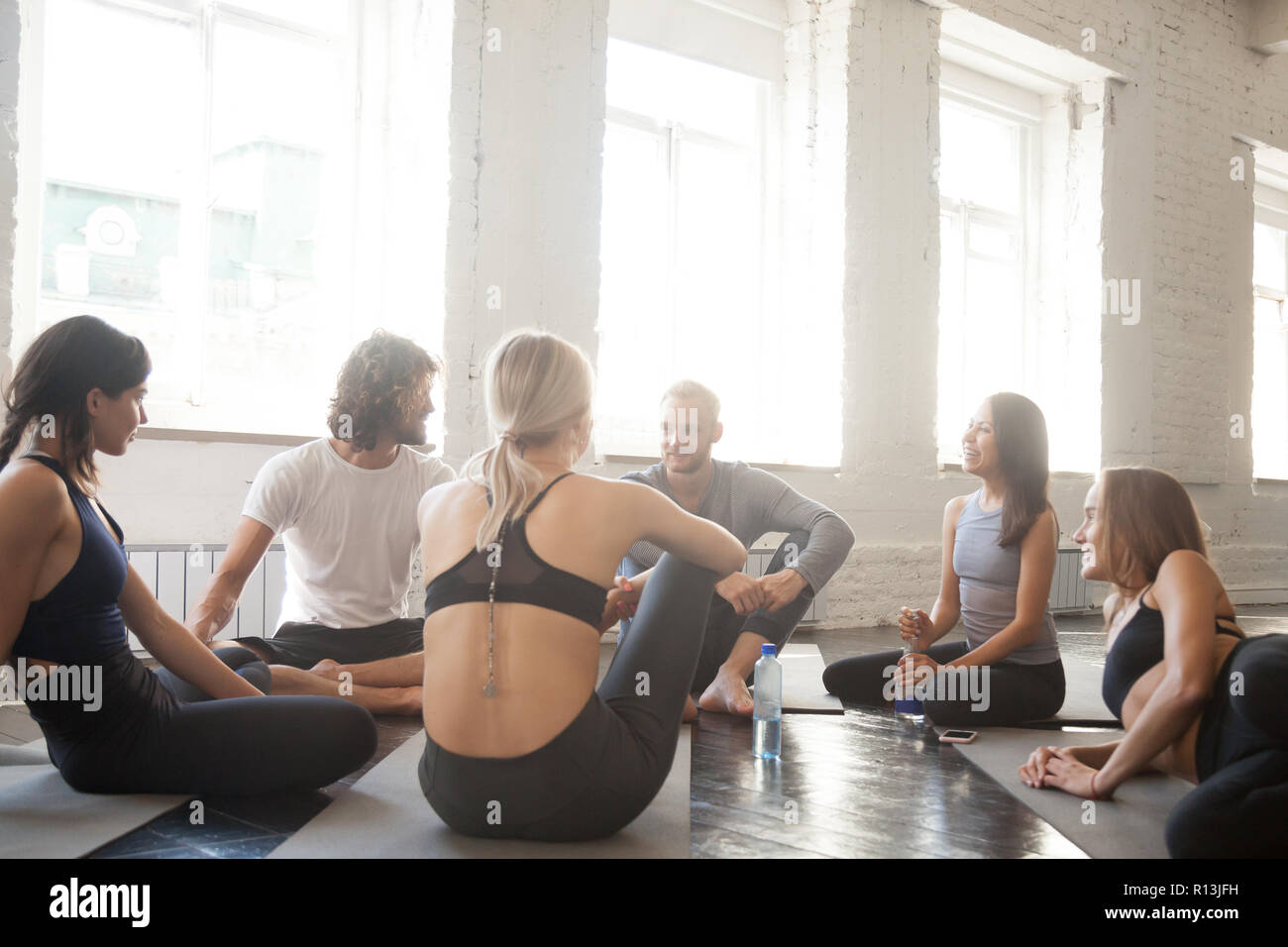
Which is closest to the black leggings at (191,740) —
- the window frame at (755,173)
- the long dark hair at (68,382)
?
the long dark hair at (68,382)

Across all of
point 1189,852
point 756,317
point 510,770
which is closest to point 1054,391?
point 756,317

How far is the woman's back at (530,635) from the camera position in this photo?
5.80ft

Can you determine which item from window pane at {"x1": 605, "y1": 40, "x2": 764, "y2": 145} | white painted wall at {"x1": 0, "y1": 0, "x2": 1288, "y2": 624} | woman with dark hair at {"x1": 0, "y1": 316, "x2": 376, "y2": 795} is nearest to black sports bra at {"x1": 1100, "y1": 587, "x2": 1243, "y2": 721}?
woman with dark hair at {"x1": 0, "y1": 316, "x2": 376, "y2": 795}

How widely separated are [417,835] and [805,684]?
2.07m

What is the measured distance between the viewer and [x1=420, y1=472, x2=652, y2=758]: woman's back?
5.80 feet

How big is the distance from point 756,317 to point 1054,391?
2.57 meters

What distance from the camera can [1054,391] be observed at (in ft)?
24.3

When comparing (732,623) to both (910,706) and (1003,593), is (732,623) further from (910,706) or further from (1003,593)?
(1003,593)

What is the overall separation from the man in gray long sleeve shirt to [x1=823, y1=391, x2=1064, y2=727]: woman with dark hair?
0.34 m

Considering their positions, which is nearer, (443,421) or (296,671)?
(296,671)

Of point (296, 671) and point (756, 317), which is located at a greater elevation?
point (756, 317)

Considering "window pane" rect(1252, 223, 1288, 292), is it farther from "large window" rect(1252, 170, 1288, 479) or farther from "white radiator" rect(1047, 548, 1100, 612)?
"white radiator" rect(1047, 548, 1100, 612)
